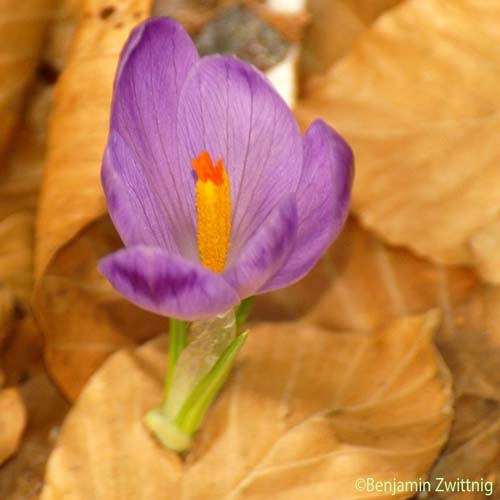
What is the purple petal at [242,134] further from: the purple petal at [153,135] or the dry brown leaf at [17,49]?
the dry brown leaf at [17,49]

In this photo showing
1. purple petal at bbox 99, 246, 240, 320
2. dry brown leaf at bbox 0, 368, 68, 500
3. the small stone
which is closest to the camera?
purple petal at bbox 99, 246, 240, 320

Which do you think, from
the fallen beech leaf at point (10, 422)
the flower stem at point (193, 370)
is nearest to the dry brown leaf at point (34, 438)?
the fallen beech leaf at point (10, 422)

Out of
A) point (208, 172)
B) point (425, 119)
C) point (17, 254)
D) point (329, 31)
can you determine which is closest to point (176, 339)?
point (208, 172)

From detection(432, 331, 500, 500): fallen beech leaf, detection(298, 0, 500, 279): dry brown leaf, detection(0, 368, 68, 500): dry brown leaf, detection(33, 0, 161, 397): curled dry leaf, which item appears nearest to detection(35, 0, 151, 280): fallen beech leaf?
detection(33, 0, 161, 397): curled dry leaf

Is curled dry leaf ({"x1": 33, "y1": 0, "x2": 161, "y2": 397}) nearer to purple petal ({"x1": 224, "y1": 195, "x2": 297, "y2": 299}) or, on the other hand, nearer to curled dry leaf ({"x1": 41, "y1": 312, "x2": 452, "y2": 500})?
curled dry leaf ({"x1": 41, "y1": 312, "x2": 452, "y2": 500})

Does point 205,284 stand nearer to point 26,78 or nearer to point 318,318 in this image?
point 318,318

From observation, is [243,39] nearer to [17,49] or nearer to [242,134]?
[17,49]


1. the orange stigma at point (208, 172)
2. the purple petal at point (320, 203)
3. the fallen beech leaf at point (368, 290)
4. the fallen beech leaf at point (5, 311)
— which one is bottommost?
the fallen beech leaf at point (368, 290)
